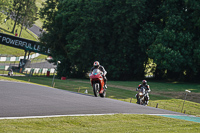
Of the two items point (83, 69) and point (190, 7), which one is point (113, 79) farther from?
point (190, 7)

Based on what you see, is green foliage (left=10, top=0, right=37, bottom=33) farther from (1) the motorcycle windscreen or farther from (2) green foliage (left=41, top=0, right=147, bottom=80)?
(1) the motorcycle windscreen

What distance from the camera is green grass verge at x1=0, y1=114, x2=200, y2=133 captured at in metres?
7.62

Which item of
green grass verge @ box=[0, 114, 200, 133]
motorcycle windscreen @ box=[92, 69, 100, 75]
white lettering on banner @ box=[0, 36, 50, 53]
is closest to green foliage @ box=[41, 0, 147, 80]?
white lettering on banner @ box=[0, 36, 50, 53]

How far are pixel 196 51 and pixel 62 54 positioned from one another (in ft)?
78.1

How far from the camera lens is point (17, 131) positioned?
278 inches

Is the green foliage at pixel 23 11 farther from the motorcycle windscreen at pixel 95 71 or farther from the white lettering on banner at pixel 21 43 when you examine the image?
the motorcycle windscreen at pixel 95 71

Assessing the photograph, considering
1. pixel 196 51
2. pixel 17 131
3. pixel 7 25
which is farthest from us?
pixel 7 25

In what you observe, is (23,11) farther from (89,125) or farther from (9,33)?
(89,125)

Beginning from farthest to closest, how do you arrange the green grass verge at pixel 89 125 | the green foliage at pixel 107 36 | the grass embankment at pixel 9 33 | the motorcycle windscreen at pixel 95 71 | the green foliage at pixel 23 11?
the green foliage at pixel 23 11 < the grass embankment at pixel 9 33 < the green foliage at pixel 107 36 < the motorcycle windscreen at pixel 95 71 < the green grass verge at pixel 89 125

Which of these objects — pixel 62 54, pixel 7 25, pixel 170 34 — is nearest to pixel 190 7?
pixel 170 34

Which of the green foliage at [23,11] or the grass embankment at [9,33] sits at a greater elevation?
the green foliage at [23,11]

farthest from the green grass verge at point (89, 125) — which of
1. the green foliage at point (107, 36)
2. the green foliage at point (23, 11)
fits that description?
the green foliage at point (23, 11)

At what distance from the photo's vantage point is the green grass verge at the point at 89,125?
7.62 meters

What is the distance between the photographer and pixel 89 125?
8.66m
